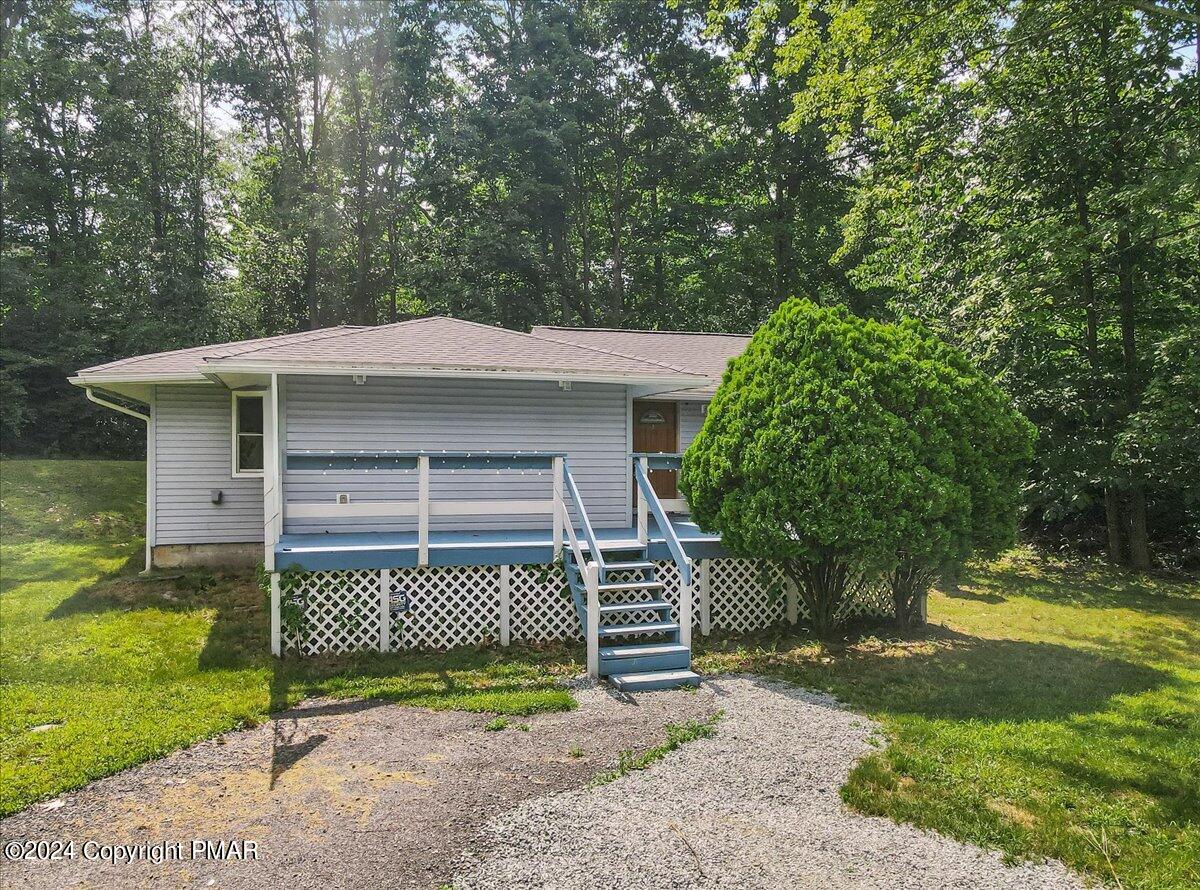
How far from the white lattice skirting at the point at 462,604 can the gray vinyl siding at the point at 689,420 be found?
380cm

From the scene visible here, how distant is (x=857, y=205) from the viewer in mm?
15211

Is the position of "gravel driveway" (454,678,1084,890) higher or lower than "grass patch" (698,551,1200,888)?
higher

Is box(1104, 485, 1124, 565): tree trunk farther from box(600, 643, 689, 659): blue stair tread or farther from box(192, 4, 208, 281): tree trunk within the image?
box(192, 4, 208, 281): tree trunk

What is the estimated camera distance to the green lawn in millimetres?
3562

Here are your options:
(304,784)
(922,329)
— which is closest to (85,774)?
(304,784)

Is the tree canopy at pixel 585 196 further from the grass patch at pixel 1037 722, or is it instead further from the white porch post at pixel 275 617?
the white porch post at pixel 275 617

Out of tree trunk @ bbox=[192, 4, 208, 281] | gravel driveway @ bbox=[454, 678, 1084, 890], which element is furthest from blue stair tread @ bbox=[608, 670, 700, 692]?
tree trunk @ bbox=[192, 4, 208, 281]

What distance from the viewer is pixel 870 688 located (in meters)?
5.98

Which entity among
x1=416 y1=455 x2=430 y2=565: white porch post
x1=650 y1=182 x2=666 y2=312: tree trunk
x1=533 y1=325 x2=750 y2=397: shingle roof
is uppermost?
x1=650 y1=182 x2=666 y2=312: tree trunk

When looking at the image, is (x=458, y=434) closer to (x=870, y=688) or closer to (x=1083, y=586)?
(x=870, y=688)

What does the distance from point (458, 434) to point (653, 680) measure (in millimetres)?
4205

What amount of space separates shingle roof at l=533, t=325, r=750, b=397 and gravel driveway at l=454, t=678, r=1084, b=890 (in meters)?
7.55

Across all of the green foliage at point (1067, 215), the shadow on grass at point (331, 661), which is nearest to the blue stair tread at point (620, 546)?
the shadow on grass at point (331, 661)

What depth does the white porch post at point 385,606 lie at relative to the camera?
6945mm
